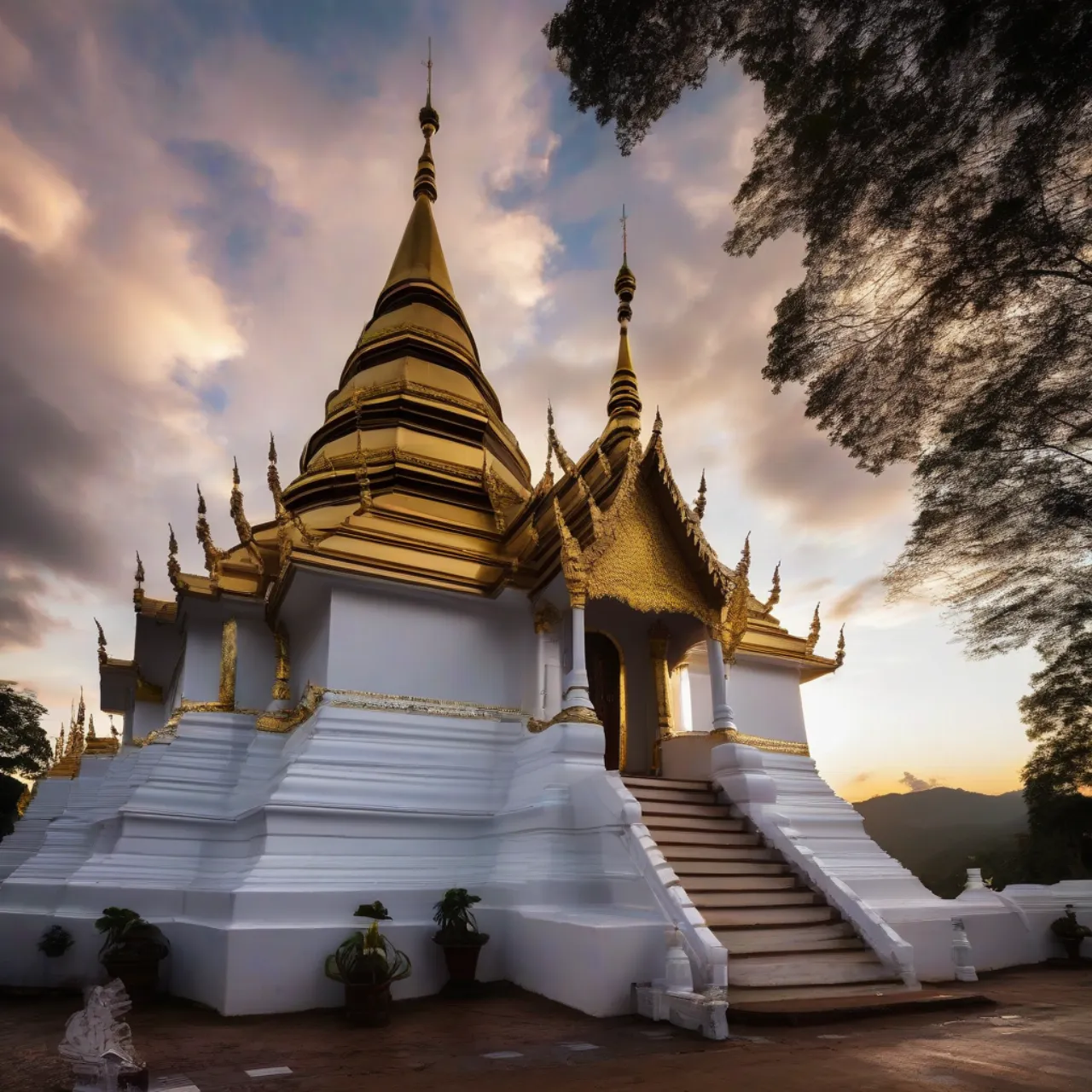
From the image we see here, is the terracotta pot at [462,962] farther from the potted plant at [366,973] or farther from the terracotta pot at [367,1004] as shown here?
the terracotta pot at [367,1004]

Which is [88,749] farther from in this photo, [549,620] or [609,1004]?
[609,1004]

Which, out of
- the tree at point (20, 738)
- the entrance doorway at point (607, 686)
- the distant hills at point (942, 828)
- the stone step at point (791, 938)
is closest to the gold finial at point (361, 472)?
the entrance doorway at point (607, 686)

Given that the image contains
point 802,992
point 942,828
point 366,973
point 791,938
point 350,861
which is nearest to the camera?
point 802,992

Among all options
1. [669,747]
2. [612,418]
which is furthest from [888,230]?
[612,418]

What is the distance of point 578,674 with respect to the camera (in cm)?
780

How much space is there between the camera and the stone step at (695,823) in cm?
725

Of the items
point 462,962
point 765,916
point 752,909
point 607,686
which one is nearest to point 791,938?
point 765,916

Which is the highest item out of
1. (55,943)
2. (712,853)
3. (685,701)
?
(685,701)

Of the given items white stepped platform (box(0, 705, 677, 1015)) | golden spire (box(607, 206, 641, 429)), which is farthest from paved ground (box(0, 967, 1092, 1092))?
golden spire (box(607, 206, 641, 429))

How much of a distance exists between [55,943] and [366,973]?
3.51m

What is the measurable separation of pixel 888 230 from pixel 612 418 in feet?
25.9

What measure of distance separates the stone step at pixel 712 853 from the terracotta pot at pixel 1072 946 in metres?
4.65

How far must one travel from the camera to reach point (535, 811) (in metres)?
7.07

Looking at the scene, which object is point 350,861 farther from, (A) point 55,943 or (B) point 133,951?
(A) point 55,943
